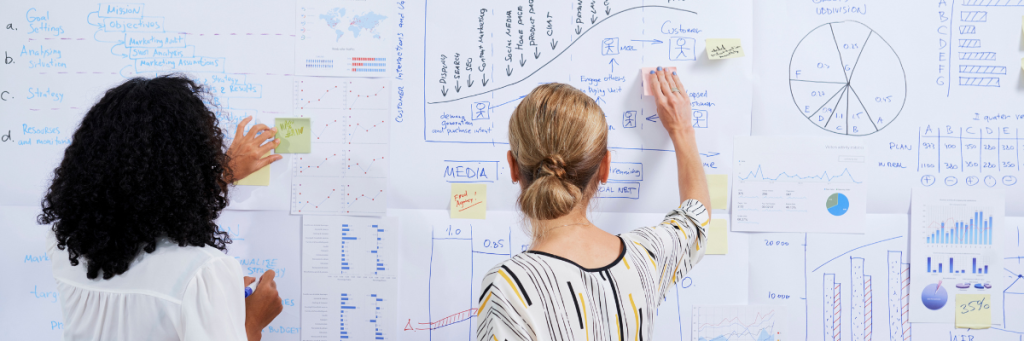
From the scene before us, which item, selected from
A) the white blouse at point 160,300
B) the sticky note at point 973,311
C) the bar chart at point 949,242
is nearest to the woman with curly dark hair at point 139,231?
the white blouse at point 160,300

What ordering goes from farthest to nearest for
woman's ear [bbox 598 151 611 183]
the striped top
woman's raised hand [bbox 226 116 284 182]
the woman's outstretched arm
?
woman's raised hand [bbox 226 116 284 182] → the woman's outstretched arm → woman's ear [bbox 598 151 611 183] → the striped top

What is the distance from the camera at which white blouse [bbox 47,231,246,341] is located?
40.6 inches

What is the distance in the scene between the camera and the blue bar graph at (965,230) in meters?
1.68

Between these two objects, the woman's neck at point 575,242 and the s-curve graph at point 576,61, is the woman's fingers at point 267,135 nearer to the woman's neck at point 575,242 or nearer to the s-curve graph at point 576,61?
the s-curve graph at point 576,61

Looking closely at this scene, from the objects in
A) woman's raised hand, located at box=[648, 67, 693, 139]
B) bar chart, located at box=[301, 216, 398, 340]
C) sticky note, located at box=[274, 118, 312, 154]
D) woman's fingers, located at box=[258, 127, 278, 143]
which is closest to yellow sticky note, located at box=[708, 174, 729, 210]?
woman's raised hand, located at box=[648, 67, 693, 139]

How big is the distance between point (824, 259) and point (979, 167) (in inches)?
22.8

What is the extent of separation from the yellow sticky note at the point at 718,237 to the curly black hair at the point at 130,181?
1388 millimetres

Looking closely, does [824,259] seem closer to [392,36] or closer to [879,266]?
[879,266]

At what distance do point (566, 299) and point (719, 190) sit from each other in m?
0.89

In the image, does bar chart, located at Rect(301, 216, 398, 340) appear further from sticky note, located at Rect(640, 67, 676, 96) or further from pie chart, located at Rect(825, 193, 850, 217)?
pie chart, located at Rect(825, 193, 850, 217)

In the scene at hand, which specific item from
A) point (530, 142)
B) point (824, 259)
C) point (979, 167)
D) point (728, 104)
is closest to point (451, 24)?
point (530, 142)

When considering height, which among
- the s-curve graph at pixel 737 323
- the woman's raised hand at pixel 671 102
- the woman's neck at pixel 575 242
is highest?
the woman's raised hand at pixel 671 102

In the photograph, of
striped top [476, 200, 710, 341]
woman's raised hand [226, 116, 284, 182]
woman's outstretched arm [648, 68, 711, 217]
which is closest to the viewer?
striped top [476, 200, 710, 341]

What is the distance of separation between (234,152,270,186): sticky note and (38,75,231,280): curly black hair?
52cm
